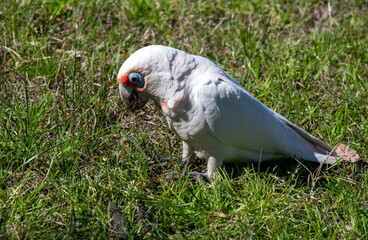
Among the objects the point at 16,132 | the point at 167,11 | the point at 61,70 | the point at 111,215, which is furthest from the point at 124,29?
the point at 111,215

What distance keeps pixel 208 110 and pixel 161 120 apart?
101 centimetres

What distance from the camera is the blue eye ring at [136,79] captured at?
10.3 feet

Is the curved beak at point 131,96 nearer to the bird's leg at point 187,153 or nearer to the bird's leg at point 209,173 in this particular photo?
the bird's leg at point 187,153

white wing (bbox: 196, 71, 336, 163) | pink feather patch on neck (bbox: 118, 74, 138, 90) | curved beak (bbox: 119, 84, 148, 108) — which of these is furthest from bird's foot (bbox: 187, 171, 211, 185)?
pink feather patch on neck (bbox: 118, 74, 138, 90)

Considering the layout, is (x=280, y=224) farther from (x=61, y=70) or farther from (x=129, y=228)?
(x=61, y=70)

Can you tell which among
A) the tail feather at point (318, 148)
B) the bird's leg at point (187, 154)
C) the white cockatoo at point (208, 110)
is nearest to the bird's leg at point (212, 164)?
the white cockatoo at point (208, 110)

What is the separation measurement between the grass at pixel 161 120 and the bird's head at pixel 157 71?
60 centimetres

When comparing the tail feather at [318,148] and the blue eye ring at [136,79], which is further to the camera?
the tail feather at [318,148]

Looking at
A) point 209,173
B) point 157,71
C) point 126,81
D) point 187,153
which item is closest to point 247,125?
point 209,173

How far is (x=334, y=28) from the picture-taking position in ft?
16.2

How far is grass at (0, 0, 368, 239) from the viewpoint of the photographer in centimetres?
305

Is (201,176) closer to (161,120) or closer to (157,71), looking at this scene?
(161,120)

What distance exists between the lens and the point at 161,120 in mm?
4090

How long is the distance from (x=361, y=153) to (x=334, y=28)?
1.72 m
